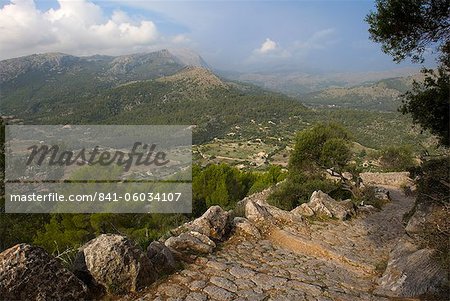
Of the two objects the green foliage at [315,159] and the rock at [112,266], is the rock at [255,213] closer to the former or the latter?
the rock at [112,266]

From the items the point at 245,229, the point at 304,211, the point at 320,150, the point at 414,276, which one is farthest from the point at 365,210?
the point at 414,276

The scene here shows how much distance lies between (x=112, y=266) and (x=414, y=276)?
591 centimetres

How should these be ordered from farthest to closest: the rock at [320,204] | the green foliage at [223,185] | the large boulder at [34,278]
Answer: the green foliage at [223,185] → the rock at [320,204] → the large boulder at [34,278]

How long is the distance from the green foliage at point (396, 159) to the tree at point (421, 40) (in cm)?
3072

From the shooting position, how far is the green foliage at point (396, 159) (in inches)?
1478

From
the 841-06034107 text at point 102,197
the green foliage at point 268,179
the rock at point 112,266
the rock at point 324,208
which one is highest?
the rock at point 112,266

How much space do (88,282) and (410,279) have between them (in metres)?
6.19

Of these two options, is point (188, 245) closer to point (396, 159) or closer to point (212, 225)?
point (212, 225)

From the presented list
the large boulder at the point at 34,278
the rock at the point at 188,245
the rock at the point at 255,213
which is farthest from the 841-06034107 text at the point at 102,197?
the large boulder at the point at 34,278

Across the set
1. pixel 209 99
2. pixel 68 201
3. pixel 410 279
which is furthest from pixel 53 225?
pixel 209 99

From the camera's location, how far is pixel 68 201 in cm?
2097

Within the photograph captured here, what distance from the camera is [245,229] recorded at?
33.3ft

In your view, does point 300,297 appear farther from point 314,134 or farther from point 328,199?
point 314,134

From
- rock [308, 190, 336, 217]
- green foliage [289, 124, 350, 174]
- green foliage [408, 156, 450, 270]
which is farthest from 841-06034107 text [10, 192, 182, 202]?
green foliage [408, 156, 450, 270]
